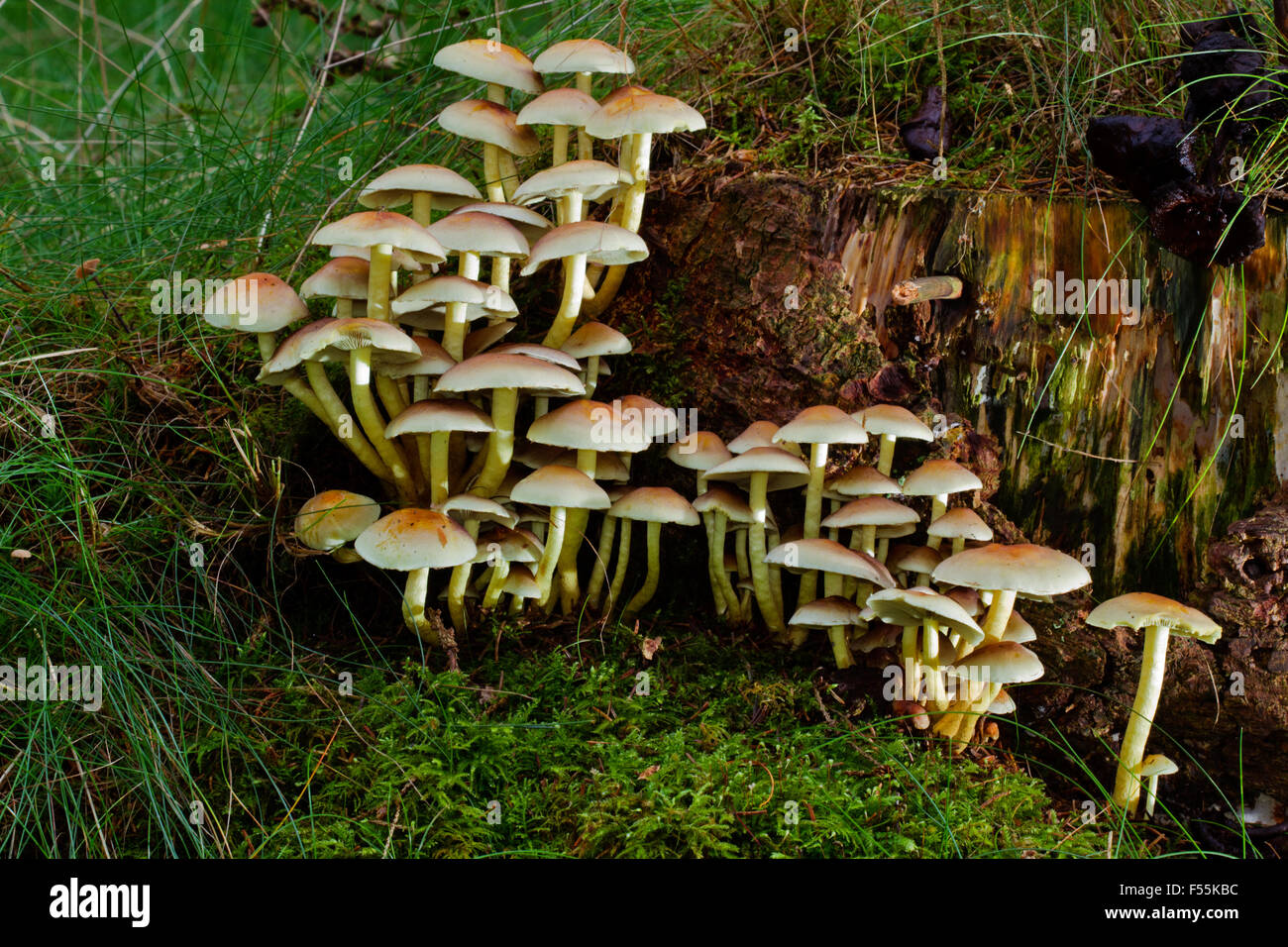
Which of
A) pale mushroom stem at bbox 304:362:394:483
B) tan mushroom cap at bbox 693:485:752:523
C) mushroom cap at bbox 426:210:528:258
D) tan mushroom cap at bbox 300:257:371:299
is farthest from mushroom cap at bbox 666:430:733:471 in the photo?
tan mushroom cap at bbox 300:257:371:299

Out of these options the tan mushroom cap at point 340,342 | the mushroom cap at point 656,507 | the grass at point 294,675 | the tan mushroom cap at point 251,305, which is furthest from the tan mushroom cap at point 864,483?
the tan mushroom cap at point 251,305

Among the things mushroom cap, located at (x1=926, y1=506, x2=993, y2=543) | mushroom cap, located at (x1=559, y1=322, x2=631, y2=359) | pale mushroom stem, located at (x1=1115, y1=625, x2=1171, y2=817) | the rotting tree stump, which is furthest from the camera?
mushroom cap, located at (x1=559, y1=322, x2=631, y2=359)

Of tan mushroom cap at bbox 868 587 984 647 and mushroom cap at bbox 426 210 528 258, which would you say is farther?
mushroom cap at bbox 426 210 528 258

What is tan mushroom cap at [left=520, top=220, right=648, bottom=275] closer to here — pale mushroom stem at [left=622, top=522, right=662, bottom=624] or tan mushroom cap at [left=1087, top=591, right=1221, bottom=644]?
pale mushroom stem at [left=622, top=522, right=662, bottom=624]

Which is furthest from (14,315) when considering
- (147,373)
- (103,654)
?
(103,654)

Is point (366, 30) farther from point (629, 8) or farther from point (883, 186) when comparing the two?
point (883, 186)

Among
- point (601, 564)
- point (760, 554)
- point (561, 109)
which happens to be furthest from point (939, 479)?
point (561, 109)

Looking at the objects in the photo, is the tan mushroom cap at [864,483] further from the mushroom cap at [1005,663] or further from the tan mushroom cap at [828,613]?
the mushroom cap at [1005,663]
